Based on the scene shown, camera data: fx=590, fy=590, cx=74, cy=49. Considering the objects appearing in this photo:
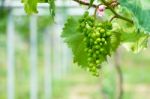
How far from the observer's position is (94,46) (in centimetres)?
114

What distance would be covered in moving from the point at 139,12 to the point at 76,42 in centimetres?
33

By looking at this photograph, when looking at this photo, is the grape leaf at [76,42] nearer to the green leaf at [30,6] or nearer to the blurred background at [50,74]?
the green leaf at [30,6]

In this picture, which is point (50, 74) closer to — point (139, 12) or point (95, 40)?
point (95, 40)

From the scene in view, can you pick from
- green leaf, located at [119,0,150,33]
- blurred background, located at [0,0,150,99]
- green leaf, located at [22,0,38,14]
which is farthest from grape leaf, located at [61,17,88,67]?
blurred background, located at [0,0,150,99]

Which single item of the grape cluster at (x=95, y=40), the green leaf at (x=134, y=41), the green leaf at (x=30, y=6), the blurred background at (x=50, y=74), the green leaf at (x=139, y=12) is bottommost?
the blurred background at (x=50, y=74)

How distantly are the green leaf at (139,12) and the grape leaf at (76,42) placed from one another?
1.02ft

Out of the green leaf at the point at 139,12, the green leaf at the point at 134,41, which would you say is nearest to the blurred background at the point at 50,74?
the green leaf at the point at 134,41

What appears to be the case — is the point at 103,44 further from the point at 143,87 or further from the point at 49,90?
the point at 143,87

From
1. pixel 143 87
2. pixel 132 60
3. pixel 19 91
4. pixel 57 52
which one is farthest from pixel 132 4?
pixel 132 60

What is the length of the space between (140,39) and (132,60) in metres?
16.1

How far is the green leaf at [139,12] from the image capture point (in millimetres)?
1006

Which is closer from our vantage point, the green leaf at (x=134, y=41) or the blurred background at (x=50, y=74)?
the green leaf at (x=134, y=41)

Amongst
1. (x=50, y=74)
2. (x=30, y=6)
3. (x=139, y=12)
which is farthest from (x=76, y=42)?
(x=50, y=74)

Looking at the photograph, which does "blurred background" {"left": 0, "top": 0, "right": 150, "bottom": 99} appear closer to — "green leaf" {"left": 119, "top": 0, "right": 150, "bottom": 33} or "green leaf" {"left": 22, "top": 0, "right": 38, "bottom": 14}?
"green leaf" {"left": 22, "top": 0, "right": 38, "bottom": 14}
